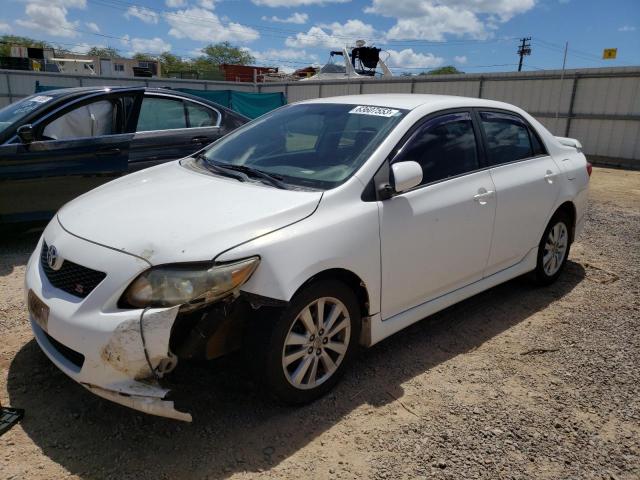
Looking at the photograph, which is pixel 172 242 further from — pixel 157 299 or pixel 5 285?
pixel 5 285

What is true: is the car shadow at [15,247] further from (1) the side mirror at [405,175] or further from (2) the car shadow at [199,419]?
(1) the side mirror at [405,175]

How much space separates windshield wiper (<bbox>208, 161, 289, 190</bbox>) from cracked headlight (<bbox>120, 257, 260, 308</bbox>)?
2.65ft

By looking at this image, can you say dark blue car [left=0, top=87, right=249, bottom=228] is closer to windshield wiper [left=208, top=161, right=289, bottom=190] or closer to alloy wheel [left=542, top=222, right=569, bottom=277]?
windshield wiper [left=208, top=161, right=289, bottom=190]

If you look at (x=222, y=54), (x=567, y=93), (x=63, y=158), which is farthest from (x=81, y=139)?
(x=222, y=54)

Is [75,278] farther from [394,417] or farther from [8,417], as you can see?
[394,417]

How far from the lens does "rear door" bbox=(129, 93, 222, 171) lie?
5922 millimetres

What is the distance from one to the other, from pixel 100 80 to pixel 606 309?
58.0 ft

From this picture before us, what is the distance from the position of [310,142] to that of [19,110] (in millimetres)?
3752

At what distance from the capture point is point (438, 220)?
3.32m

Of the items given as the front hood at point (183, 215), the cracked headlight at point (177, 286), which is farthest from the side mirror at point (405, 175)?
the cracked headlight at point (177, 286)

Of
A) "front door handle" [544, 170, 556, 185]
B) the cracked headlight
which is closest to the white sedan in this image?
the cracked headlight

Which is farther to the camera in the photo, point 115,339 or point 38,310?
point 38,310

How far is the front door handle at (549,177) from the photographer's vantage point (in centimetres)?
435

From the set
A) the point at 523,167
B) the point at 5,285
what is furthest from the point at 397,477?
the point at 5,285
